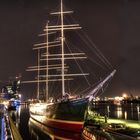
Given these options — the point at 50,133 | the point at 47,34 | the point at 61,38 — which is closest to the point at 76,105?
the point at 50,133

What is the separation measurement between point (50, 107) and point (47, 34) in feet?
107

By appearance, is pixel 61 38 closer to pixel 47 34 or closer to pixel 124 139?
pixel 47 34

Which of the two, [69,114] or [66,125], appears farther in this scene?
[69,114]

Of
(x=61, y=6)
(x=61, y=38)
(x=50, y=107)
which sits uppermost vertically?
(x=61, y=6)

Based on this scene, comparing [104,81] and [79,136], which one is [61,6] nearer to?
[104,81]

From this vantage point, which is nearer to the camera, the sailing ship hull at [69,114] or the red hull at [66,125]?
the red hull at [66,125]

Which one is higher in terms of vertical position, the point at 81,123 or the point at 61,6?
the point at 61,6

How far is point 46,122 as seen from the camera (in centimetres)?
4369

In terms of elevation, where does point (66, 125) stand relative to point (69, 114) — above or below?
below

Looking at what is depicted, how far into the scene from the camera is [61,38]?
5341cm

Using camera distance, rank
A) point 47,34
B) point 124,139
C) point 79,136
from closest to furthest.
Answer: point 124,139 → point 79,136 → point 47,34

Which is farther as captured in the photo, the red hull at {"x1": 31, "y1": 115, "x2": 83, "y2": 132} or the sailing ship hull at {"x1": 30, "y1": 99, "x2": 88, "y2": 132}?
the sailing ship hull at {"x1": 30, "y1": 99, "x2": 88, "y2": 132}

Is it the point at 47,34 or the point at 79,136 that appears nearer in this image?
the point at 79,136

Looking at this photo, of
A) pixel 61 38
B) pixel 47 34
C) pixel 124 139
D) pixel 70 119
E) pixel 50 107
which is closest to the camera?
pixel 124 139
